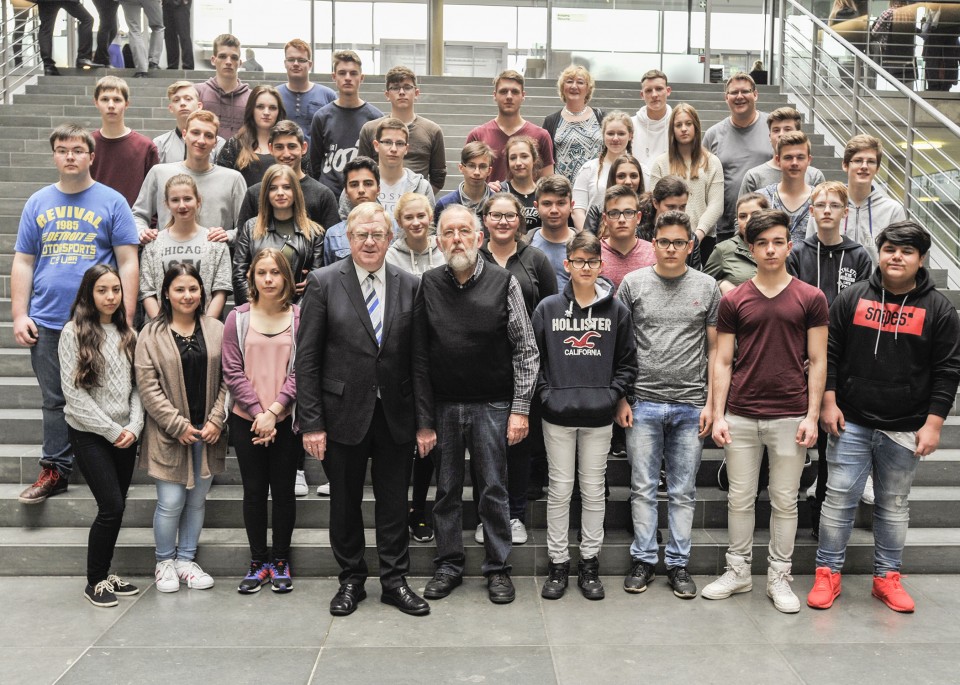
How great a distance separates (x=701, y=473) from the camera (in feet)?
19.5

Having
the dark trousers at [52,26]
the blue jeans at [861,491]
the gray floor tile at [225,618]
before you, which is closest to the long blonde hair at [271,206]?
the gray floor tile at [225,618]

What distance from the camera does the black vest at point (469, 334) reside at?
4.84 meters

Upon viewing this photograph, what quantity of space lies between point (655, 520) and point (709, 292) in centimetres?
126

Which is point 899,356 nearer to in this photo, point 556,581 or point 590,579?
point 590,579

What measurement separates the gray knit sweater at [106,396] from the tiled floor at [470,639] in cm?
90

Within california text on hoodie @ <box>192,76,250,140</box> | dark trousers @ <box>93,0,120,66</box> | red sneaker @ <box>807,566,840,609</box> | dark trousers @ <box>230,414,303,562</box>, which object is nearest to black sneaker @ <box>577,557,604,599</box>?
red sneaker @ <box>807,566,840,609</box>

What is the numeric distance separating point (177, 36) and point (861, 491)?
10358 millimetres

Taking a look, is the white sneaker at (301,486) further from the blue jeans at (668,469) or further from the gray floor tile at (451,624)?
the blue jeans at (668,469)

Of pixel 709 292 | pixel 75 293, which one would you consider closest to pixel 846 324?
pixel 709 292

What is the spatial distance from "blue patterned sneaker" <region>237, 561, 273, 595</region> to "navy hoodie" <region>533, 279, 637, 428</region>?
1709 millimetres

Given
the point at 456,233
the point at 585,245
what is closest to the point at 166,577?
the point at 456,233

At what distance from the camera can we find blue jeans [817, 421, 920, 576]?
16.1 feet

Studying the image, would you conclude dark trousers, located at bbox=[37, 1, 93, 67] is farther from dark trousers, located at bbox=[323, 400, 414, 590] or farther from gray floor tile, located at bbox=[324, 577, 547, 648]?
gray floor tile, located at bbox=[324, 577, 547, 648]

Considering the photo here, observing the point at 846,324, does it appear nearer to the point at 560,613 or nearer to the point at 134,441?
the point at 560,613
